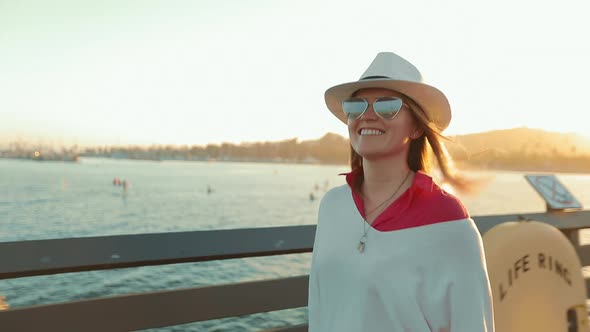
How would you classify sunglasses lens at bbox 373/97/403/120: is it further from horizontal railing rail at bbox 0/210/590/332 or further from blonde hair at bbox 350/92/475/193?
horizontal railing rail at bbox 0/210/590/332

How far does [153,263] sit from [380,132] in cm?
119

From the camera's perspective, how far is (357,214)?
1.77 metres

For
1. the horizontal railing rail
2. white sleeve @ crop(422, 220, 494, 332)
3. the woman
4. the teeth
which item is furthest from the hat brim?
the horizontal railing rail

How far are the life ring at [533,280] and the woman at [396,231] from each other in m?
0.88

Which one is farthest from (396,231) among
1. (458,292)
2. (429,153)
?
(429,153)

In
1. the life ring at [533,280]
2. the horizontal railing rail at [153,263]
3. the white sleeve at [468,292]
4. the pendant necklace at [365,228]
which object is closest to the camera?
the white sleeve at [468,292]

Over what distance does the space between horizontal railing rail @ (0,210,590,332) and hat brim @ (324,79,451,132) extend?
3.24ft

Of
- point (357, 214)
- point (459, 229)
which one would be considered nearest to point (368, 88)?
point (357, 214)

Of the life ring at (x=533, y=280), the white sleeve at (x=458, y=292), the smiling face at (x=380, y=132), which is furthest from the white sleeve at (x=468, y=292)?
the life ring at (x=533, y=280)

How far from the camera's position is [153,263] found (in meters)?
2.33

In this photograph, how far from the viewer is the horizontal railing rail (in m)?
2.09

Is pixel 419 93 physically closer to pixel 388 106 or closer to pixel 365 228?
pixel 388 106

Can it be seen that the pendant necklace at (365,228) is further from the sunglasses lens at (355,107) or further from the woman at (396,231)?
the sunglasses lens at (355,107)

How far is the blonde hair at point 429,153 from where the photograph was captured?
1.83 meters
